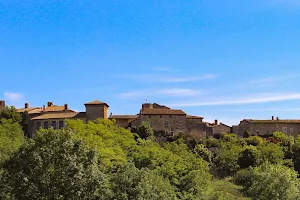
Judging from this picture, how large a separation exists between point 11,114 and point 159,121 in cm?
2579

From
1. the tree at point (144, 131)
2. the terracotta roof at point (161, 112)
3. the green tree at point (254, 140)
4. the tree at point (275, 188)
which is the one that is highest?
the terracotta roof at point (161, 112)

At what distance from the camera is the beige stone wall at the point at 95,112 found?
Answer: 78.8m

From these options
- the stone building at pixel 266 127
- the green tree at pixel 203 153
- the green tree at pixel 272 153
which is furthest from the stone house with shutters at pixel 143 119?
Result: the green tree at pixel 272 153

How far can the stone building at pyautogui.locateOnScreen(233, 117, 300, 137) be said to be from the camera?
8788 centimetres

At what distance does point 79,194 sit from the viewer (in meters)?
27.2

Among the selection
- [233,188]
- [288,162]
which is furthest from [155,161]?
[288,162]

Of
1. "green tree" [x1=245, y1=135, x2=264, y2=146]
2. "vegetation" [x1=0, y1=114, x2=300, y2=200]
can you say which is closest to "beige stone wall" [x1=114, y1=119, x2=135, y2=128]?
"vegetation" [x1=0, y1=114, x2=300, y2=200]

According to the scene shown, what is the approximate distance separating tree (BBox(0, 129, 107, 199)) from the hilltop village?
50.0 meters

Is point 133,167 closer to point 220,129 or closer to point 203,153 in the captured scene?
point 203,153

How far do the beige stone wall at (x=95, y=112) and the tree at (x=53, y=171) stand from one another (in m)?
49.9

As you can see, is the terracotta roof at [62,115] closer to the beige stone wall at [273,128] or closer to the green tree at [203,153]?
the green tree at [203,153]

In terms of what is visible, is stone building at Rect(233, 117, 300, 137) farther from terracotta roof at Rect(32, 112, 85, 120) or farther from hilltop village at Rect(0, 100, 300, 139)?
terracotta roof at Rect(32, 112, 85, 120)

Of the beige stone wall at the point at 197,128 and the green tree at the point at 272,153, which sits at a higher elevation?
the beige stone wall at the point at 197,128

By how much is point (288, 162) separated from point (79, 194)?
4944cm
